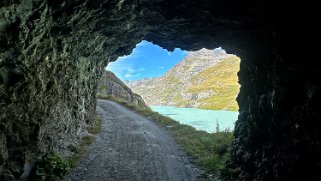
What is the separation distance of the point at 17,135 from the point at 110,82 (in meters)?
76.2

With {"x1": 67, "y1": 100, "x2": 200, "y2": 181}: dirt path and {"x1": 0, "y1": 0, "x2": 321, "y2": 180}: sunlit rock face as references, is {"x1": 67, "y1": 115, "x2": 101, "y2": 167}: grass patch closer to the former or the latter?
{"x1": 67, "y1": 100, "x2": 200, "y2": 181}: dirt path

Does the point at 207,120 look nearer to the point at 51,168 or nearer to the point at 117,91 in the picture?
the point at 117,91

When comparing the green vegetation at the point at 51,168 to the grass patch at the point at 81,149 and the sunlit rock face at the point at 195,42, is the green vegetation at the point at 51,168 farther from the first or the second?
the sunlit rock face at the point at 195,42

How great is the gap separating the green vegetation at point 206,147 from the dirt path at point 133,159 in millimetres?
836

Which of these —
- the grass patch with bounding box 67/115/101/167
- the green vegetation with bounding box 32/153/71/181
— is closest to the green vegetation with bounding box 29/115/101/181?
the green vegetation with bounding box 32/153/71/181

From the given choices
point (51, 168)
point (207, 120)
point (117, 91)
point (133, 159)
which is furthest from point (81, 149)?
point (207, 120)

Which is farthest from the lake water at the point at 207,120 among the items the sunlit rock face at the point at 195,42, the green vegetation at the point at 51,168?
the green vegetation at the point at 51,168

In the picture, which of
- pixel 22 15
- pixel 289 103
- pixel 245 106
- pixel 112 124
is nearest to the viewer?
pixel 22 15

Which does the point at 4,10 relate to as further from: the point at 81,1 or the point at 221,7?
the point at 221,7

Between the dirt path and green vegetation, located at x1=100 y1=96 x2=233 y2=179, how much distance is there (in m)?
0.84

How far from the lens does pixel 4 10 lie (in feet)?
36.1

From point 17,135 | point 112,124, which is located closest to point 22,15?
point 17,135

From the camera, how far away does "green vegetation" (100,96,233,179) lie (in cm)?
2228

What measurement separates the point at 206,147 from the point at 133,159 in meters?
7.30
